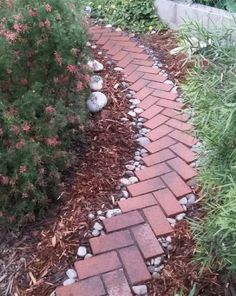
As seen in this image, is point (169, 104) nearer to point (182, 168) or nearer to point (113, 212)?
point (182, 168)

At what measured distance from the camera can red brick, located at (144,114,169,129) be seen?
2.92 m

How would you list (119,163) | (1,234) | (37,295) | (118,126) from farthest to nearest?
(118,126)
(119,163)
(1,234)
(37,295)

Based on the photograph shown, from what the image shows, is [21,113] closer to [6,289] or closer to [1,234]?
[1,234]

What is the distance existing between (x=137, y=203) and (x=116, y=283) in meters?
0.51

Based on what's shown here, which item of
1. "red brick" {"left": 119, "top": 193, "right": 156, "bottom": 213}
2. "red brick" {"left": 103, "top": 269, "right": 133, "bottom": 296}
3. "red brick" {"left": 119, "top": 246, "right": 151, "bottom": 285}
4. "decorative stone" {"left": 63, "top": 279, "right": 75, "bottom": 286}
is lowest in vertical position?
"decorative stone" {"left": 63, "top": 279, "right": 75, "bottom": 286}

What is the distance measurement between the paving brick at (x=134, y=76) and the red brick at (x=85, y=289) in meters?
1.84

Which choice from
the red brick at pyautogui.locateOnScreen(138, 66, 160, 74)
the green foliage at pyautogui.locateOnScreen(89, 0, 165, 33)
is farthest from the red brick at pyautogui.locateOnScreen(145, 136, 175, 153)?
the green foliage at pyautogui.locateOnScreen(89, 0, 165, 33)

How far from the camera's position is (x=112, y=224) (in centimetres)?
224

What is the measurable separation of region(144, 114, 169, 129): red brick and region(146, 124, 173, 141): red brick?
36 mm

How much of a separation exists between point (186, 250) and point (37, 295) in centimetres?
72

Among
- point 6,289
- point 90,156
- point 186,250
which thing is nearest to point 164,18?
point 90,156

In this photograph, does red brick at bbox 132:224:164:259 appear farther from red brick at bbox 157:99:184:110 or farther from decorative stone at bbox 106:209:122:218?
red brick at bbox 157:99:184:110

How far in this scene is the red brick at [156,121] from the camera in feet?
9.59

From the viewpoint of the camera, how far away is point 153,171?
2.55 metres
